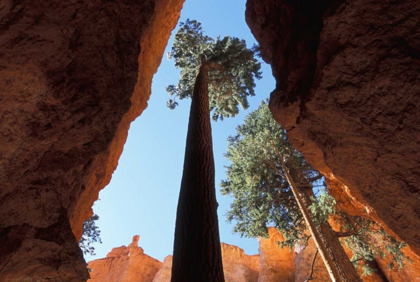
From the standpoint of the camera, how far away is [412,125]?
3.39 meters

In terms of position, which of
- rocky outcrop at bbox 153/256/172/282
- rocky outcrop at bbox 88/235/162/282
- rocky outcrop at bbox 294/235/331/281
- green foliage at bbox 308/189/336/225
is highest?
rocky outcrop at bbox 88/235/162/282

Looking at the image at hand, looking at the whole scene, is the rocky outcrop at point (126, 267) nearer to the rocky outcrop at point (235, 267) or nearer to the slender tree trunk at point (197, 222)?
the rocky outcrop at point (235, 267)

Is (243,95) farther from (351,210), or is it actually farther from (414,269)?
(414,269)

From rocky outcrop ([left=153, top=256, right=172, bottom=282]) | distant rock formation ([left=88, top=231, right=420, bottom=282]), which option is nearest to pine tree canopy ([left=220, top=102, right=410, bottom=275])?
distant rock formation ([left=88, top=231, right=420, bottom=282])

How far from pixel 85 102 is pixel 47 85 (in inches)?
25.1

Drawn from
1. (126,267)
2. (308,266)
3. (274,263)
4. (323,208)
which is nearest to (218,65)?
(323,208)

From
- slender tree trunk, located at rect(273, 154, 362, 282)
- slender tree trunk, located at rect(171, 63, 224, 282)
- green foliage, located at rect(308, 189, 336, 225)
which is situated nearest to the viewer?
slender tree trunk, located at rect(171, 63, 224, 282)

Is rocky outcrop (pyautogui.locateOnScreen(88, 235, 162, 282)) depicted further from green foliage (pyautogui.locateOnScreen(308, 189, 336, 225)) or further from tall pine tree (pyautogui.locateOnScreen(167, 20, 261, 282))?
green foliage (pyautogui.locateOnScreen(308, 189, 336, 225))

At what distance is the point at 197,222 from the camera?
369 cm

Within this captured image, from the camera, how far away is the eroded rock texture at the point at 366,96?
11.0 feet

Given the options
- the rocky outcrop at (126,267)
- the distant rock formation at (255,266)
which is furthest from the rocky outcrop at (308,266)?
the rocky outcrop at (126,267)

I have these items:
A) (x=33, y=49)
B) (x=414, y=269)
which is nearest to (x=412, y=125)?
(x=33, y=49)

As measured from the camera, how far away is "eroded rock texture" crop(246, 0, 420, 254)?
3.35 metres

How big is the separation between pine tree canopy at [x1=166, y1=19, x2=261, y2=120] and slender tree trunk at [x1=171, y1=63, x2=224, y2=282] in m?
7.43
